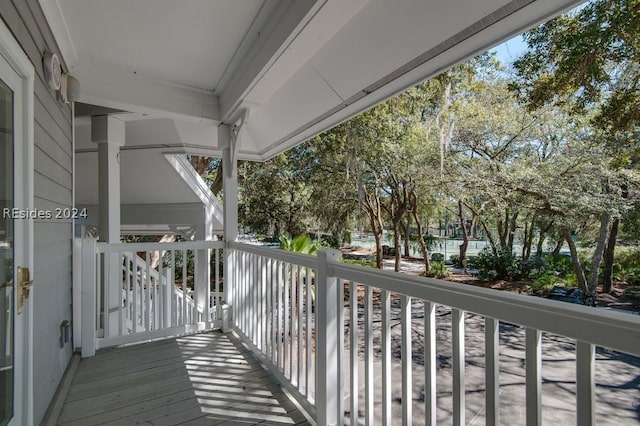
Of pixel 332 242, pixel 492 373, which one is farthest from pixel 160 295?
pixel 332 242

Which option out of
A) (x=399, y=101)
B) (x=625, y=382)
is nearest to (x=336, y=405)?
(x=625, y=382)

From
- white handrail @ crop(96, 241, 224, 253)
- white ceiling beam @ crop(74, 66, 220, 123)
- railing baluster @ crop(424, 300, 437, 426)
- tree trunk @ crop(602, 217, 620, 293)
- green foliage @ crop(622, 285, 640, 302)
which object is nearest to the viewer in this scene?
railing baluster @ crop(424, 300, 437, 426)

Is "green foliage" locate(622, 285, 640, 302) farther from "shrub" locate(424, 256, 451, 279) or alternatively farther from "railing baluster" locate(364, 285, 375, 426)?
"railing baluster" locate(364, 285, 375, 426)

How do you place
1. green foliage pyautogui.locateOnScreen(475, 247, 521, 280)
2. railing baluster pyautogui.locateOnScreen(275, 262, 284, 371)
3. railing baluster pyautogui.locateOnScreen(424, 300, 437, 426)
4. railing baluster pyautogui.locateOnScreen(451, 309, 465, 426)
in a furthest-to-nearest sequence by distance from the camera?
green foliage pyautogui.locateOnScreen(475, 247, 521, 280), railing baluster pyautogui.locateOnScreen(275, 262, 284, 371), railing baluster pyautogui.locateOnScreen(424, 300, 437, 426), railing baluster pyautogui.locateOnScreen(451, 309, 465, 426)

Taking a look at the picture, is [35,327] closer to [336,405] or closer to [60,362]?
[60,362]

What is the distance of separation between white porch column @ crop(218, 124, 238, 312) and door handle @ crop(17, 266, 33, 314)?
203cm

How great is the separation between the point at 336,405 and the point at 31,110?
219 cm

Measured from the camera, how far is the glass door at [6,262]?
1.39 m

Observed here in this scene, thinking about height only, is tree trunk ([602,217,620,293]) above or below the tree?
below

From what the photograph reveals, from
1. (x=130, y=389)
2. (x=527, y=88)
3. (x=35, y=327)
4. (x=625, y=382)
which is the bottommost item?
(x=625, y=382)

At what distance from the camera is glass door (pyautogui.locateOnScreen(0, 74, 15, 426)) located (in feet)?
4.55

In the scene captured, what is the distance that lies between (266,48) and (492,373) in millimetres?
2156

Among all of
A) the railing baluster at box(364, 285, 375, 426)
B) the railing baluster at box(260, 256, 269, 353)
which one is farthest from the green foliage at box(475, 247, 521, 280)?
the railing baluster at box(364, 285, 375, 426)

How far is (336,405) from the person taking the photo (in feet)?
5.92
